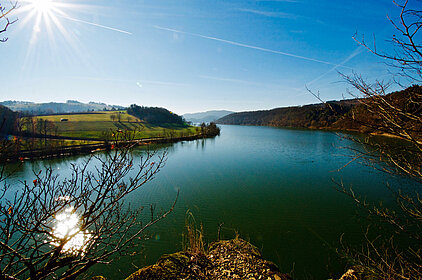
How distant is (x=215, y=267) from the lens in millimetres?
4758

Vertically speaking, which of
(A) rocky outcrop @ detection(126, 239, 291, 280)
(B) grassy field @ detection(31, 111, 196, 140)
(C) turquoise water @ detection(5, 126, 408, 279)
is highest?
(B) grassy field @ detection(31, 111, 196, 140)

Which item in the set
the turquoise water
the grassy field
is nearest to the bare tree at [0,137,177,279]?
the turquoise water

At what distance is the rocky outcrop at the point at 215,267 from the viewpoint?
396 centimetres

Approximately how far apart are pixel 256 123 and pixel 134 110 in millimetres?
94473

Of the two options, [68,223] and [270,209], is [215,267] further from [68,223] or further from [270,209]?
[270,209]

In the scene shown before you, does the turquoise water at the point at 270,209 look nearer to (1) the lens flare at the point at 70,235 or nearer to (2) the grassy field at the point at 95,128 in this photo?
(1) the lens flare at the point at 70,235

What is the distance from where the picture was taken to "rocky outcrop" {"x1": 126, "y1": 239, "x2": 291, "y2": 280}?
3.96 metres

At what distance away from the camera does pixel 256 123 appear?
488ft

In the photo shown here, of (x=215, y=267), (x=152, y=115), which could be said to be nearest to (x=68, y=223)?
(x=215, y=267)

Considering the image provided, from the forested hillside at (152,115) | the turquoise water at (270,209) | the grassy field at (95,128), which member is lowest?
the turquoise water at (270,209)

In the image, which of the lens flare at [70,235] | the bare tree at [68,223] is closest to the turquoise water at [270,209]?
the bare tree at [68,223]

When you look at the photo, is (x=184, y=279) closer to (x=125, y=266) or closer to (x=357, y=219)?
(x=125, y=266)

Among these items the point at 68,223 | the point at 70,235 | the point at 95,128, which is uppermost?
the point at 95,128

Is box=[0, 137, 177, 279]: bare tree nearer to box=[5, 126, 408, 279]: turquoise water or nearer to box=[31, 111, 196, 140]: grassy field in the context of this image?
box=[5, 126, 408, 279]: turquoise water
